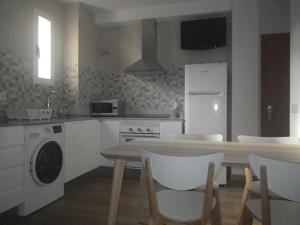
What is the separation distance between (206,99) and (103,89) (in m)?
1.98

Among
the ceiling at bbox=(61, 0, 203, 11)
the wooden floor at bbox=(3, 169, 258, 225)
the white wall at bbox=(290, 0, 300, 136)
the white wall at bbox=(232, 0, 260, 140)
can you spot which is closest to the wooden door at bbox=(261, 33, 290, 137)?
the white wall at bbox=(232, 0, 260, 140)

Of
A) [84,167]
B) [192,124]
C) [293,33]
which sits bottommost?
[84,167]

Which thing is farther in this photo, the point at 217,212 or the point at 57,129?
the point at 57,129

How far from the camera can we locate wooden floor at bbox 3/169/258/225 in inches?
85.0

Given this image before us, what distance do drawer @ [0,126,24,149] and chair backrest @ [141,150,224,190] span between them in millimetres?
1424

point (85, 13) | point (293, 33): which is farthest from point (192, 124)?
point (85, 13)

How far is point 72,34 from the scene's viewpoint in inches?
147

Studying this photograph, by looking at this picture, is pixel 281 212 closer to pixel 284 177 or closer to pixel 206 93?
pixel 284 177

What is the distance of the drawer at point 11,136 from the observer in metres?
1.99

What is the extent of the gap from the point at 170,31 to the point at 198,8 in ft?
1.92

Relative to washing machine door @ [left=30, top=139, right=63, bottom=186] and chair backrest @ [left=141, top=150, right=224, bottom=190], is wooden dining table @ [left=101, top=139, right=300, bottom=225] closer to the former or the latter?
chair backrest @ [left=141, top=150, right=224, bottom=190]

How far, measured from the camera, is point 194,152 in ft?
4.93

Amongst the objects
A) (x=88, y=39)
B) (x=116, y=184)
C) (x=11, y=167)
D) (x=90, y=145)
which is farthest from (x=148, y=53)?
(x=116, y=184)

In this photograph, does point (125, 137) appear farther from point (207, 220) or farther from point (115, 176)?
point (207, 220)
